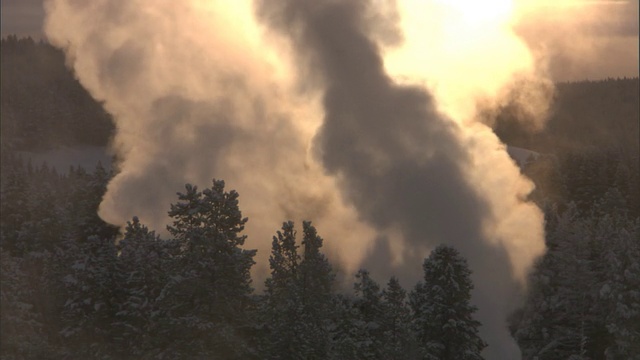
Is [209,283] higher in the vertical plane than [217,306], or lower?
higher

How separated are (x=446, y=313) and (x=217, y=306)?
937 cm

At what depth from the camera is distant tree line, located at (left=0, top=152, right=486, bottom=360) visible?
32531mm

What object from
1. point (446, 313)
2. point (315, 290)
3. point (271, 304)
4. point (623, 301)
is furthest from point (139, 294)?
point (623, 301)

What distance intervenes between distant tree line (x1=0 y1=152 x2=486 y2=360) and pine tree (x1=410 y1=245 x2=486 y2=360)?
5 centimetres

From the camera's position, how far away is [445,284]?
36312 millimetres

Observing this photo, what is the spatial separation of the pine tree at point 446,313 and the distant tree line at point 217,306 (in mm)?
47

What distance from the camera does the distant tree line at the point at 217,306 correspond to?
107 ft

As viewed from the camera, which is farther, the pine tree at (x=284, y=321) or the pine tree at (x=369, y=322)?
the pine tree at (x=369, y=322)

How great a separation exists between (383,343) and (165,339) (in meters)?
8.58

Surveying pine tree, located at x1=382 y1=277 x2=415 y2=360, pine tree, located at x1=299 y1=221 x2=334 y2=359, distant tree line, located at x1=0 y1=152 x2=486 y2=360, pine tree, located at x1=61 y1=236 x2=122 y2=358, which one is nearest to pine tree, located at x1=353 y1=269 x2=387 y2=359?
distant tree line, located at x1=0 y1=152 x2=486 y2=360

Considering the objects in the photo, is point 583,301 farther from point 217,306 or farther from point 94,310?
point 94,310

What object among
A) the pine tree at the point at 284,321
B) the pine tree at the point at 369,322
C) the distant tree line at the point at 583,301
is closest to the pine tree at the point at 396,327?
the pine tree at the point at 369,322

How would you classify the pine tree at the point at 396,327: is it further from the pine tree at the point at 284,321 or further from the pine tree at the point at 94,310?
the pine tree at the point at 94,310

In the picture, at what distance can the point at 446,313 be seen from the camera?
3625 centimetres
